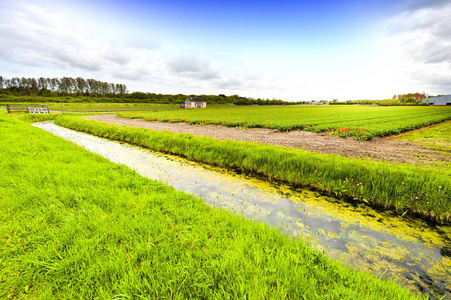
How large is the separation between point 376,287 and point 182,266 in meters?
2.73

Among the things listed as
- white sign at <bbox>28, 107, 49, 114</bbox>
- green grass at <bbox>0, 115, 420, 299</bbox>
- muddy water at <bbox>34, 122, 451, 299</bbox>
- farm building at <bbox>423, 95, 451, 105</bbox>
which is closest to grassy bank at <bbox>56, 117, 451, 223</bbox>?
muddy water at <bbox>34, 122, 451, 299</bbox>

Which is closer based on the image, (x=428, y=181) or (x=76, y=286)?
(x=76, y=286)

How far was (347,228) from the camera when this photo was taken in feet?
14.4

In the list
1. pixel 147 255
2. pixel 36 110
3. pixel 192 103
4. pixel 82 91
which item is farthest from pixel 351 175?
pixel 82 91

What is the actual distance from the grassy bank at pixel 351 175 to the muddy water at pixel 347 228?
53 centimetres

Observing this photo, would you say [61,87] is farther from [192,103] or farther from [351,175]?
[351,175]

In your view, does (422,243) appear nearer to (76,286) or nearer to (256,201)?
(256,201)

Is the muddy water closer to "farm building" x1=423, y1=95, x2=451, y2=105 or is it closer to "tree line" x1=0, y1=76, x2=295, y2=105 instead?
"tree line" x1=0, y1=76, x2=295, y2=105

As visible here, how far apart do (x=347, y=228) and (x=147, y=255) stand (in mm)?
4549

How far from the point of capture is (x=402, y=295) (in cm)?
237

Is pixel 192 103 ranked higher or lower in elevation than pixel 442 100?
lower

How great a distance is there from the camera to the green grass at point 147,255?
2338mm

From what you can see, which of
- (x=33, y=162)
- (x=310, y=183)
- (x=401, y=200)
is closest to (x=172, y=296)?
(x=310, y=183)

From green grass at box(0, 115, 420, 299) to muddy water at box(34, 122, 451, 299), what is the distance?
3.05 ft
